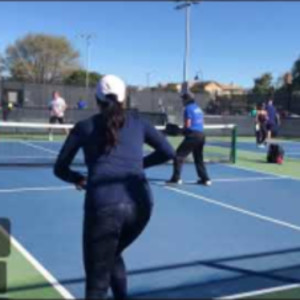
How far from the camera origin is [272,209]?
10750mm

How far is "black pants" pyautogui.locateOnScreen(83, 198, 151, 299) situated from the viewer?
4.33 m

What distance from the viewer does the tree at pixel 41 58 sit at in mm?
105312

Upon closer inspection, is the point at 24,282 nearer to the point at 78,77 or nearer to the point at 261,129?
the point at 261,129

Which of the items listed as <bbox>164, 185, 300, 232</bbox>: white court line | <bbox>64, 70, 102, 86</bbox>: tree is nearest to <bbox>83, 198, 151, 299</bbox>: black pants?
<bbox>164, 185, 300, 232</bbox>: white court line

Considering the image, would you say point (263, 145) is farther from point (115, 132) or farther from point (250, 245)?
point (115, 132)

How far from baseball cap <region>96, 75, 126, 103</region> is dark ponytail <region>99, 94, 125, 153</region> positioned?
0.09 feet

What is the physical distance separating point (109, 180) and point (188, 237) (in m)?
4.19

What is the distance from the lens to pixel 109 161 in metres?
4.41

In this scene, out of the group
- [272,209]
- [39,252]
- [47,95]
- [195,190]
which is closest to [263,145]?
[195,190]

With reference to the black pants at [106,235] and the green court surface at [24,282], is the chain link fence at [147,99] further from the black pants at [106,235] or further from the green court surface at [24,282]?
the black pants at [106,235]

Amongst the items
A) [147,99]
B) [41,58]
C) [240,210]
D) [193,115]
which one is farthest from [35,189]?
[41,58]

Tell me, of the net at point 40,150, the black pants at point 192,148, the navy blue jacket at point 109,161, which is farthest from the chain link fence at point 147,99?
the navy blue jacket at point 109,161

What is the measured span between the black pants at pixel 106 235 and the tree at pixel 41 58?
101m

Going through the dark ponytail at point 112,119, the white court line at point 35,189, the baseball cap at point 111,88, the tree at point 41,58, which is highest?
the tree at point 41,58
